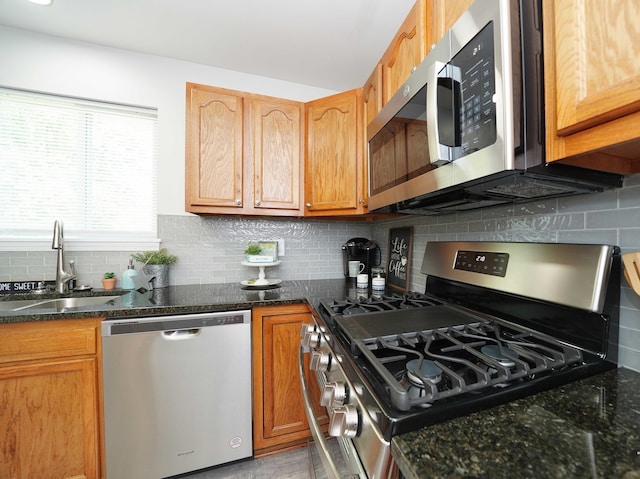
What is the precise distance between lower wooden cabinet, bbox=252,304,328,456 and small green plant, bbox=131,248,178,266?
34.4 inches

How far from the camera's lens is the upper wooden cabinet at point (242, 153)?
161 cm

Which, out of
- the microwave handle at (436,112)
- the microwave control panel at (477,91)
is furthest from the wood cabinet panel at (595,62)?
the microwave handle at (436,112)

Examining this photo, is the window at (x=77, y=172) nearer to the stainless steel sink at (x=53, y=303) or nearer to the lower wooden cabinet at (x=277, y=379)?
the stainless steel sink at (x=53, y=303)

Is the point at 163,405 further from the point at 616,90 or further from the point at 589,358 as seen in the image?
the point at 616,90

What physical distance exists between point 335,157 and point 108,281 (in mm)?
1767

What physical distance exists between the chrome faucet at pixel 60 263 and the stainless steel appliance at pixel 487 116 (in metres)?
2.12

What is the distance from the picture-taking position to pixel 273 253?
6.49ft

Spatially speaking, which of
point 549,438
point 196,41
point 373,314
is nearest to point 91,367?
point 373,314

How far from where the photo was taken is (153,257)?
173 centimetres

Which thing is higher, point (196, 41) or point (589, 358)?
point (196, 41)

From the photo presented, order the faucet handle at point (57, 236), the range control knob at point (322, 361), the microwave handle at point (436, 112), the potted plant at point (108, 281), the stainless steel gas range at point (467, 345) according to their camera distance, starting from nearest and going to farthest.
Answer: the stainless steel gas range at point (467, 345) < the microwave handle at point (436, 112) < the range control knob at point (322, 361) < the faucet handle at point (57, 236) < the potted plant at point (108, 281)

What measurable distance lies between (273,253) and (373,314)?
115cm

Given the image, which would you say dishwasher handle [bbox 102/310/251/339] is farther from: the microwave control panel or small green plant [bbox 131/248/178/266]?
the microwave control panel

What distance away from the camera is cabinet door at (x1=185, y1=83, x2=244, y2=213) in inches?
63.1
